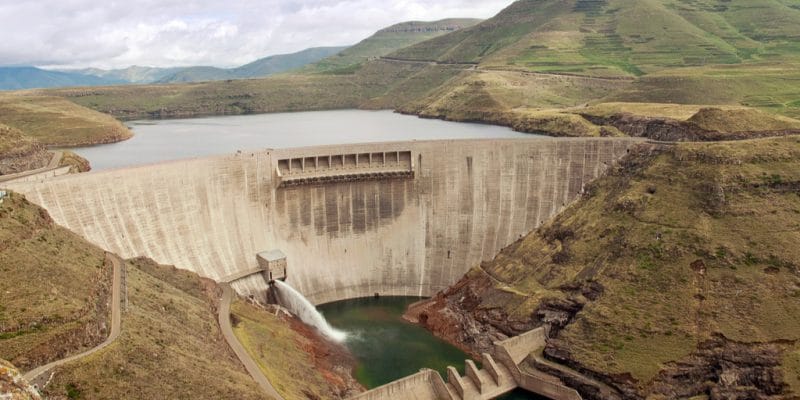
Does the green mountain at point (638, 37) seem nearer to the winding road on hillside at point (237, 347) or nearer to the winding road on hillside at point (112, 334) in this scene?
the winding road on hillside at point (237, 347)

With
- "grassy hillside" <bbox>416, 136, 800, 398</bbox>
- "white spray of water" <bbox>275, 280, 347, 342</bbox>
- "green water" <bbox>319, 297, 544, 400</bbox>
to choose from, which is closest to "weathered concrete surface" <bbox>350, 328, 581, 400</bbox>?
"green water" <bbox>319, 297, 544, 400</bbox>

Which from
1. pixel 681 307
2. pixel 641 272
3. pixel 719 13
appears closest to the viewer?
pixel 681 307

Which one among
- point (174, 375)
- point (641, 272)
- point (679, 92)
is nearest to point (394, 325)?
point (641, 272)

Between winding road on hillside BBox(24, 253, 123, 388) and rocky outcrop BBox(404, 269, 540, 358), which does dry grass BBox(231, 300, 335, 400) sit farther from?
rocky outcrop BBox(404, 269, 540, 358)

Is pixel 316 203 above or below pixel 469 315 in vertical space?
above

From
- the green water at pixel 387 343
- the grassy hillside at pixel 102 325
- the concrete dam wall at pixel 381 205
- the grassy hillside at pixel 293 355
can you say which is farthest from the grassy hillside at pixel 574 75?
the grassy hillside at pixel 102 325

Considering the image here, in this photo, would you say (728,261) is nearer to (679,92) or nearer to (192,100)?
(679,92)

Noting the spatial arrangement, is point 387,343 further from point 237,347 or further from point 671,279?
point 671,279
